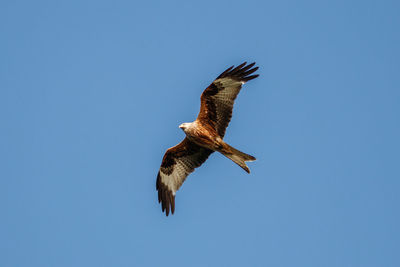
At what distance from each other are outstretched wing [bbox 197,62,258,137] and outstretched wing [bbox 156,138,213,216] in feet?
4.15

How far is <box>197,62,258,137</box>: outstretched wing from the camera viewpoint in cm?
1230

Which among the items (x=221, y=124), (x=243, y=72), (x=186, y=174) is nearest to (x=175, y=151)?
(x=186, y=174)

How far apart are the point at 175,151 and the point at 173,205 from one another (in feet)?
4.74

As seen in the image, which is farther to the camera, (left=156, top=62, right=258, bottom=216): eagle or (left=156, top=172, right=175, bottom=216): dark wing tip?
(left=156, top=172, right=175, bottom=216): dark wing tip

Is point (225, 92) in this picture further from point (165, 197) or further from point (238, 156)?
point (165, 197)

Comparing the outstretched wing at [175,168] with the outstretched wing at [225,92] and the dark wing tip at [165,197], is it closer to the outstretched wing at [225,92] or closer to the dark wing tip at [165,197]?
the dark wing tip at [165,197]

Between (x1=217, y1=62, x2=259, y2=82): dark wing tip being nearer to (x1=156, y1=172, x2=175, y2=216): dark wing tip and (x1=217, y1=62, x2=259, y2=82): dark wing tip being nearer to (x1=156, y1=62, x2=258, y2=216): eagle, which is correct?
(x1=156, y1=62, x2=258, y2=216): eagle

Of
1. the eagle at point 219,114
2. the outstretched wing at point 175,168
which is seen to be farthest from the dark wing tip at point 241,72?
the outstretched wing at point 175,168

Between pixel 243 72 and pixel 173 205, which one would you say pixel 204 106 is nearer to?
→ pixel 243 72

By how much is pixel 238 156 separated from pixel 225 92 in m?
1.56

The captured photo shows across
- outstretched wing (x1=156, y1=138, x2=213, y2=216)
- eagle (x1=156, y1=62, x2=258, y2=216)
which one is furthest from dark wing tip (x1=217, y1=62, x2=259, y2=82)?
outstretched wing (x1=156, y1=138, x2=213, y2=216)

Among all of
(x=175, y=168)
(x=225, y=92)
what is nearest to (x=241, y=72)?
(x=225, y=92)

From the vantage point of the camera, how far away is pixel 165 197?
45.0 ft

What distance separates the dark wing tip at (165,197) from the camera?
1365 cm
